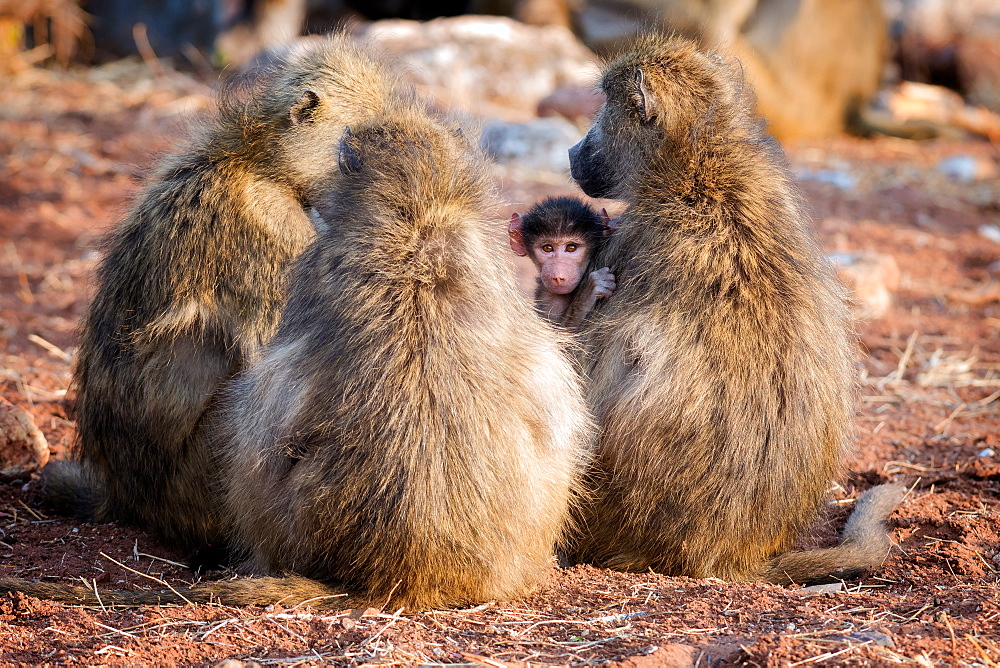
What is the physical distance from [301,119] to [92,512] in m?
1.50

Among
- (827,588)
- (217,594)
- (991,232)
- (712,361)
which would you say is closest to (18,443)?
(217,594)

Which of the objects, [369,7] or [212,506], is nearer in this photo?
[212,506]

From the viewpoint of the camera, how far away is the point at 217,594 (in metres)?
2.63

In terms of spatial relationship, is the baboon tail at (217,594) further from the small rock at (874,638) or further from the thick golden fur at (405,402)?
the small rock at (874,638)

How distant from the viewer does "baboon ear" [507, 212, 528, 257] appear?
3.61m

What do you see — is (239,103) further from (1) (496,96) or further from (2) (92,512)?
(1) (496,96)

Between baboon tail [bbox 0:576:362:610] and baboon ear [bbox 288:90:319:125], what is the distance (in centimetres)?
146

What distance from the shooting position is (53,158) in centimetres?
825

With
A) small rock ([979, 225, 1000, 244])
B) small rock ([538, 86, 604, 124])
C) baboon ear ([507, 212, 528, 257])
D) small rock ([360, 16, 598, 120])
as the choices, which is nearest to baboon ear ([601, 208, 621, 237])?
baboon ear ([507, 212, 528, 257])

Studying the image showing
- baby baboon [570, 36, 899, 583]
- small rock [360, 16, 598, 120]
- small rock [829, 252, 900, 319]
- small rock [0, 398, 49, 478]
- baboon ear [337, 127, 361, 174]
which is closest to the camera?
baboon ear [337, 127, 361, 174]

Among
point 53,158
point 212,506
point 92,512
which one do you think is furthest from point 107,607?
point 53,158

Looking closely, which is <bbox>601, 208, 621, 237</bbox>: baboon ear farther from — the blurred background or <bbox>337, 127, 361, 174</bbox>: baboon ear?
the blurred background

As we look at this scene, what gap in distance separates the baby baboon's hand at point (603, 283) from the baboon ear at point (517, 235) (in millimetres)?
480

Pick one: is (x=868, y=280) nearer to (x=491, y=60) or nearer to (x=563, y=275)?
(x=563, y=275)
